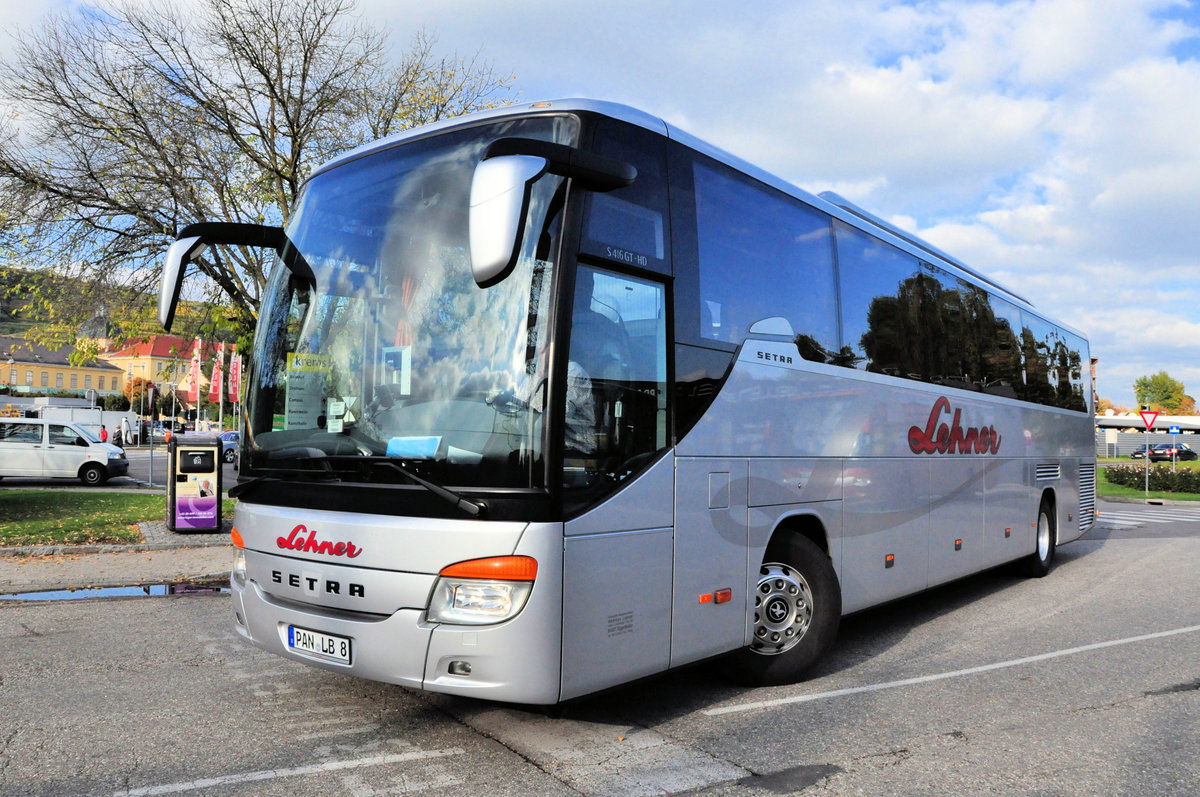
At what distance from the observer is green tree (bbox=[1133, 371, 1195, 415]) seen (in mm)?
125375

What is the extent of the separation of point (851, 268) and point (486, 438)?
3962 millimetres

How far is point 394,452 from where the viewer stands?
414cm

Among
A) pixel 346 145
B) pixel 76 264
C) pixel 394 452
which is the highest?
pixel 346 145

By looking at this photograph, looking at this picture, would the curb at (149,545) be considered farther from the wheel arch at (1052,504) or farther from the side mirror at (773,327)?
the wheel arch at (1052,504)

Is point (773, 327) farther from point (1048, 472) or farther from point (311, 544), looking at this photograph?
point (1048, 472)

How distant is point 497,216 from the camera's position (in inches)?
137

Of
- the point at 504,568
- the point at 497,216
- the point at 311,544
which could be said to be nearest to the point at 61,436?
the point at 311,544

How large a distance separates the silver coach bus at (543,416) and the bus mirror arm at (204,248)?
2cm

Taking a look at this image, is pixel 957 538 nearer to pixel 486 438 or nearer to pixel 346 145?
pixel 486 438

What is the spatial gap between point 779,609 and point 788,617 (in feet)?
0.31

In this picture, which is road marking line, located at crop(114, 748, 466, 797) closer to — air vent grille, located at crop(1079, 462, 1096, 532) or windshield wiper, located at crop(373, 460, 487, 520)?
windshield wiper, located at crop(373, 460, 487, 520)

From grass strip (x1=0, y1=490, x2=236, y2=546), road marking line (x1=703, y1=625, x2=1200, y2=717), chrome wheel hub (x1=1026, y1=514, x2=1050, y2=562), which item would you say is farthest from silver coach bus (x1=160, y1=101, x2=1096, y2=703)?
grass strip (x1=0, y1=490, x2=236, y2=546)

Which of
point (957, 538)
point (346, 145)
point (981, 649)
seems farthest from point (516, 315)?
point (346, 145)

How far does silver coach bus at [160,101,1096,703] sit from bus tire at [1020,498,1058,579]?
18.2ft
